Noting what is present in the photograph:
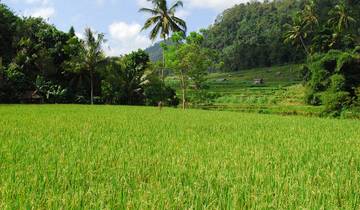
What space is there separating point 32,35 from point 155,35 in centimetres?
1173

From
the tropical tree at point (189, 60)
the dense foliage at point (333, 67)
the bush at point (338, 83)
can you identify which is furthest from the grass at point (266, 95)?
the tropical tree at point (189, 60)

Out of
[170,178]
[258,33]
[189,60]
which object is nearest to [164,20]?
[189,60]

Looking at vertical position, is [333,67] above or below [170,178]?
above

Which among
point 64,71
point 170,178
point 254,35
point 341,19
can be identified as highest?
point 254,35

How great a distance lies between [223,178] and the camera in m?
3.91

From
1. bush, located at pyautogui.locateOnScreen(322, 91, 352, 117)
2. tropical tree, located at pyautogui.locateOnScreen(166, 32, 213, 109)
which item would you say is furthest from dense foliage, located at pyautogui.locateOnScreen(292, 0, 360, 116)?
tropical tree, located at pyautogui.locateOnScreen(166, 32, 213, 109)

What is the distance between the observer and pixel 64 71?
110ft

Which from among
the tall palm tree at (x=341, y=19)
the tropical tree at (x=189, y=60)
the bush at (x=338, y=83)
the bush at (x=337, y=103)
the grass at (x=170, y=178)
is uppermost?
the tall palm tree at (x=341, y=19)

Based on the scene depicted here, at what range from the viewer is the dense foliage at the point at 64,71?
105 feet

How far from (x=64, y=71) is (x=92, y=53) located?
3.11 metres

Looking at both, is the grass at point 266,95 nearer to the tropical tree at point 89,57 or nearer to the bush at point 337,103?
the bush at point 337,103

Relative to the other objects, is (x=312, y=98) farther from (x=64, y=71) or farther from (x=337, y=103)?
(x=64, y=71)

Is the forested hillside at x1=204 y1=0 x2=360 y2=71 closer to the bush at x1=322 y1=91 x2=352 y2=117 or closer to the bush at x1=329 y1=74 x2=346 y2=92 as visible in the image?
the bush at x1=329 y1=74 x2=346 y2=92

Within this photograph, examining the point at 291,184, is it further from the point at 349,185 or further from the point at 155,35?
the point at 155,35
